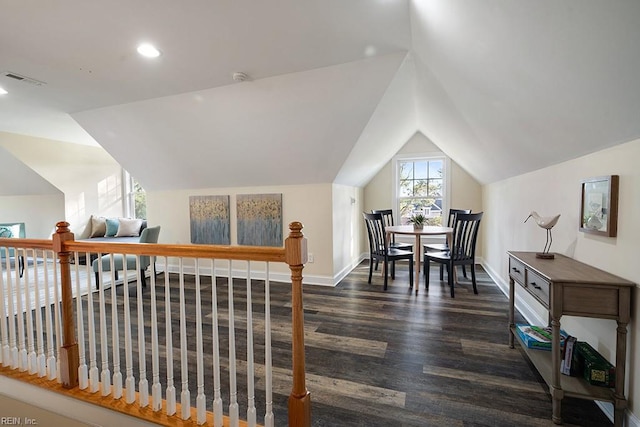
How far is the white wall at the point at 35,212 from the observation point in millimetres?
6188

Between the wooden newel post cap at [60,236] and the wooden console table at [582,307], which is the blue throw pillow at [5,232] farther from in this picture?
the wooden console table at [582,307]

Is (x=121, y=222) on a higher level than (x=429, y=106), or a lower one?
lower

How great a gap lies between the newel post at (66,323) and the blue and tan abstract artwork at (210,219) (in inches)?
110

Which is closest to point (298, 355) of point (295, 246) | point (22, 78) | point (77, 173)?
point (295, 246)

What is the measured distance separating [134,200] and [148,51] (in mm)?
5859

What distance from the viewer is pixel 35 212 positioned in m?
6.31

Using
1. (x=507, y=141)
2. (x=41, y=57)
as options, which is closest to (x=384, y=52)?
(x=507, y=141)

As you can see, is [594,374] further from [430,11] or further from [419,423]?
[430,11]

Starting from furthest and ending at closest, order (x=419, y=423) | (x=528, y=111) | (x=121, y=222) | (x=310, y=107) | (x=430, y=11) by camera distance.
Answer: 1. (x=121, y=222)
2. (x=310, y=107)
3. (x=528, y=111)
4. (x=430, y=11)
5. (x=419, y=423)

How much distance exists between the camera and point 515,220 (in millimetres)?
3375

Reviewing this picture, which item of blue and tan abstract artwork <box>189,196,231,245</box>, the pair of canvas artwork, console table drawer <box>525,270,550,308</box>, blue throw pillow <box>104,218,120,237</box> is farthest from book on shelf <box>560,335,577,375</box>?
blue throw pillow <box>104,218,120,237</box>

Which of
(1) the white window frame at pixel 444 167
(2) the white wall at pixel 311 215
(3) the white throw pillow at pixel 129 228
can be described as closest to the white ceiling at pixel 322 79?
(2) the white wall at pixel 311 215

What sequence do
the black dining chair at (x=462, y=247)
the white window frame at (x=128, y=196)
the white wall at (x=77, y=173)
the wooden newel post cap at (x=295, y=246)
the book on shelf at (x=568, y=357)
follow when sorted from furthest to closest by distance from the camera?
the white window frame at (x=128, y=196)
the white wall at (x=77, y=173)
the black dining chair at (x=462, y=247)
the book on shelf at (x=568, y=357)
the wooden newel post cap at (x=295, y=246)

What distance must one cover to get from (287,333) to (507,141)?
2.72 meters
